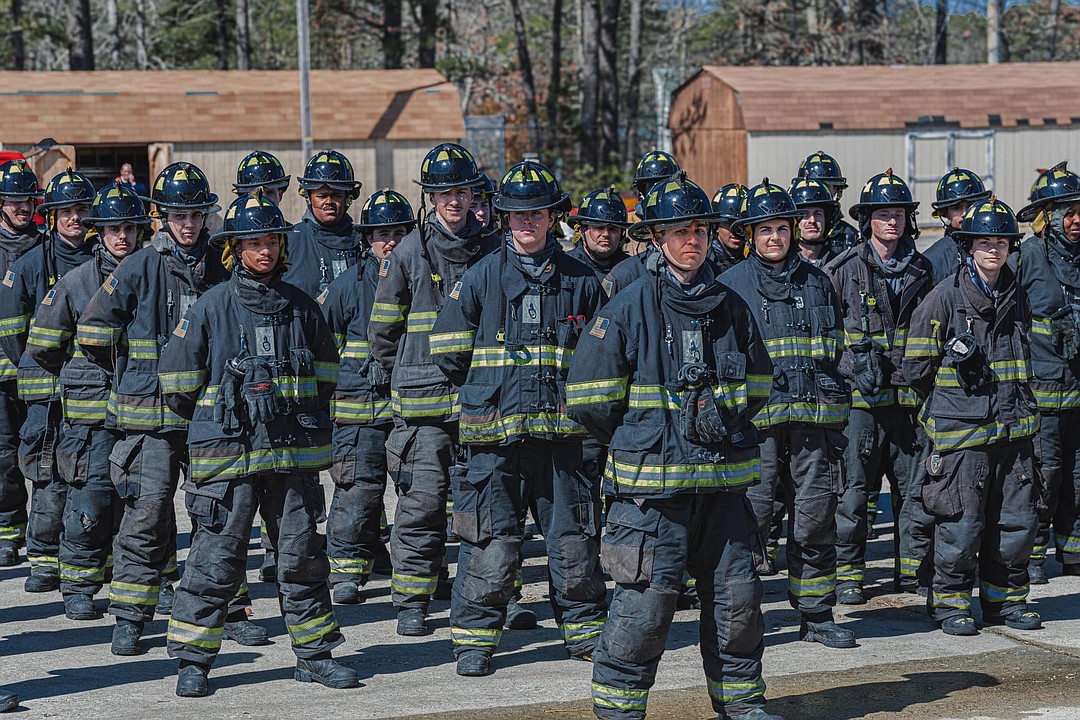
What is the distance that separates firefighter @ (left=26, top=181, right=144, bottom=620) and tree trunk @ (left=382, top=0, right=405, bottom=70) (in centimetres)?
2629

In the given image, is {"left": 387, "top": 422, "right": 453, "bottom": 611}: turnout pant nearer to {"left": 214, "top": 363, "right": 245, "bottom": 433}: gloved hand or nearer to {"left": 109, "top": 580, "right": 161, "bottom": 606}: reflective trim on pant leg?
{"left": 109, "top": 580, "right": 161, "bottom": 606}: reflective trim on pant leg

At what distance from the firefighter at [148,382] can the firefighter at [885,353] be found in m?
3.48

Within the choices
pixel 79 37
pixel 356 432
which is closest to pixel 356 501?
pixel 356 432

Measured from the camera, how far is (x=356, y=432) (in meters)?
8.68

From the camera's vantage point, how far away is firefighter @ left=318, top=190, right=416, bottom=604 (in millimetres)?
8555

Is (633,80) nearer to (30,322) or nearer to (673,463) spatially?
(30,322)

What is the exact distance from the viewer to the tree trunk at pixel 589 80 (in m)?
31.3

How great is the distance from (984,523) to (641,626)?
2.60 m

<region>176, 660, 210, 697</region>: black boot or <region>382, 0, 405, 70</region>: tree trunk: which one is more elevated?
<region>382, 0, 405, 70</region>: tree trunk

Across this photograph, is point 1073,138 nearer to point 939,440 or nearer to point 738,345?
point 939,440

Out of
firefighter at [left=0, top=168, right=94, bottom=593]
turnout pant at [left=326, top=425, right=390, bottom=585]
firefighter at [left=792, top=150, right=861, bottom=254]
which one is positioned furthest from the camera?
firefighter at [left=792, top=150, right=861, bottom=254]

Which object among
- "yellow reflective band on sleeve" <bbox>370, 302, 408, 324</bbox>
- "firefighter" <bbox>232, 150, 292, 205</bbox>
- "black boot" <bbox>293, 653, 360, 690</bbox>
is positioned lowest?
"black boot" <bbox>293, 653, 360, 690</bbox>

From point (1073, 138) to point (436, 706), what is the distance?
24535 millimetres

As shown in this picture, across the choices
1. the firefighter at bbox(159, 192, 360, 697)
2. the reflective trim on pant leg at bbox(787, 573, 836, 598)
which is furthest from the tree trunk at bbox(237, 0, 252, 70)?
the reflective trim on pant leg at bbox(787, 573, 836, 598)
